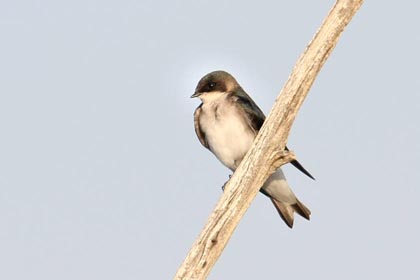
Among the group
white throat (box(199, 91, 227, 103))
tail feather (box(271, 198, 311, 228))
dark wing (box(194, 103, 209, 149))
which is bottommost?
tail feather (box(271, 198, 311, 228))

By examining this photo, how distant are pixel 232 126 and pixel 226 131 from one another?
0.32 feet

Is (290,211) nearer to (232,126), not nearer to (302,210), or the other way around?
(302,210)

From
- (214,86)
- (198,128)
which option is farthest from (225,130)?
(214,86)

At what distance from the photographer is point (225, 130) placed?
39.9ft

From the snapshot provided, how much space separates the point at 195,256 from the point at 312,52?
211 centimetres

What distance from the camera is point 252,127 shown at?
A: 476 inches

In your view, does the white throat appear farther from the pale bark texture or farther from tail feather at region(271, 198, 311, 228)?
the pale bark texture

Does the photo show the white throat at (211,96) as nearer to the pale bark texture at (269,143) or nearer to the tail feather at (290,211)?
the tail feather at (290,211)

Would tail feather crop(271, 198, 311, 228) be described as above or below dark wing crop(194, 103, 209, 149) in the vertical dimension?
below

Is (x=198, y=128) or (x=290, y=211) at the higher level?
(x=198, y=128)

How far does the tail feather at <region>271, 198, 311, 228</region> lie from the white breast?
79 cm

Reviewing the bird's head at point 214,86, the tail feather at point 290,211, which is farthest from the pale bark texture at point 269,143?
the bird's head at point 214,86

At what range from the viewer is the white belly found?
12.1 m

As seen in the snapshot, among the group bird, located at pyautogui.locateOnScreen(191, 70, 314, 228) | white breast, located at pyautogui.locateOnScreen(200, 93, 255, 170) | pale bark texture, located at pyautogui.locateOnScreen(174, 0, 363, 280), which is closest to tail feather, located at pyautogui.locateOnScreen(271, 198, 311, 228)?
bird, located at pyautogui.locateOnScreen(191, 70, 314, 228)
